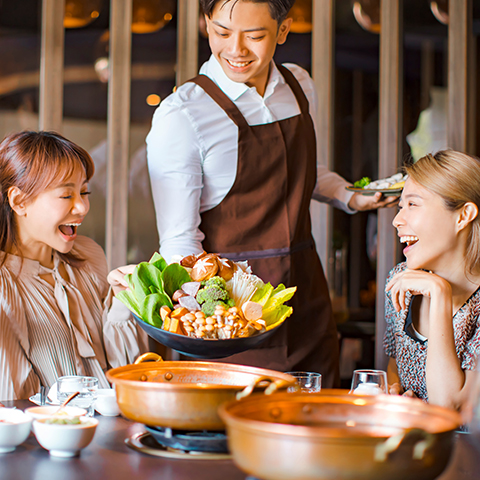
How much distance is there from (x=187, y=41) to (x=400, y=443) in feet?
9.16

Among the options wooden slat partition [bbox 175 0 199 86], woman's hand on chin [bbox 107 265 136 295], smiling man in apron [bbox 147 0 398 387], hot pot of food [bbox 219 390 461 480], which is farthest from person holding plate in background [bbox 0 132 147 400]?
wooden slat partition [bbox 175 0 199 86]

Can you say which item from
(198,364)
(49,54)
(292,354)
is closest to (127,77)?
(49,54)

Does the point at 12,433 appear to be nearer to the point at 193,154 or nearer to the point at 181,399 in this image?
the point at 181,399

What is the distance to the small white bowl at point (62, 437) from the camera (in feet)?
3.10

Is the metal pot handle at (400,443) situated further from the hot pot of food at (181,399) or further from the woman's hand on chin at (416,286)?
the woman's hand on chin at (416,286)

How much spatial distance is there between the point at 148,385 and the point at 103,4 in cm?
258

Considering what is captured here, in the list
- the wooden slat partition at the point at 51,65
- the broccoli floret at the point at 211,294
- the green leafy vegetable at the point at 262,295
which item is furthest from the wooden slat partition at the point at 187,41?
the broccoli floret at the point at 211,294

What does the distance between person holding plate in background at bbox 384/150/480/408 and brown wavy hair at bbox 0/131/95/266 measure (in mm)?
1070

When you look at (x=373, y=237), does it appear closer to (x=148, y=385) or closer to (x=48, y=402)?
(x=48, y=402)

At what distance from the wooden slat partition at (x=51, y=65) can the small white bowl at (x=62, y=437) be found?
2204mm

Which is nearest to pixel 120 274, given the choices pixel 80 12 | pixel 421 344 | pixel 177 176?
pixel 177 176

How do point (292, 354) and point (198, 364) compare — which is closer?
point (198, 364)

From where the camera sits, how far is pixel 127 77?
9.87 ft

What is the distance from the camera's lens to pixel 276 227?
2.09 m
